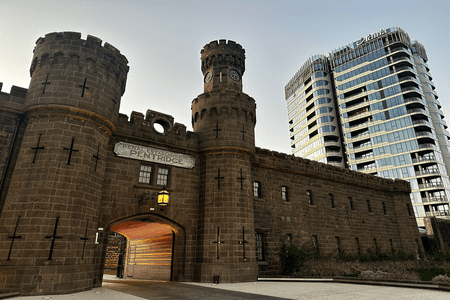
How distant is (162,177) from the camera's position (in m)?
14.6

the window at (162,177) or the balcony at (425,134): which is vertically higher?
the balcony at (425,134)

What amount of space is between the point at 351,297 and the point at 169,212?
909 centimetres

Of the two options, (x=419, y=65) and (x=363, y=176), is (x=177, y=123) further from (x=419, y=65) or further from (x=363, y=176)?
(x=419, y=65)

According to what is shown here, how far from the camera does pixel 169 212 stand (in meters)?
14.2

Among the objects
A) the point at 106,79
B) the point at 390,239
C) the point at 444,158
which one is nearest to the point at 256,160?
the point at 106,79

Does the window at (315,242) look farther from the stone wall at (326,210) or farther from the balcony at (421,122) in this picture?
the balcony at (421,122)

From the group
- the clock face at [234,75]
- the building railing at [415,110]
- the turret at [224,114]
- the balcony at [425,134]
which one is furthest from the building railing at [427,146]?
the turret at [224,114]

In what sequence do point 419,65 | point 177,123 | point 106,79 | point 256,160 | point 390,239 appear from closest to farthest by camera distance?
point 106,79 → point 177,123 → point 256,160 → point 390,239 → point 419,65

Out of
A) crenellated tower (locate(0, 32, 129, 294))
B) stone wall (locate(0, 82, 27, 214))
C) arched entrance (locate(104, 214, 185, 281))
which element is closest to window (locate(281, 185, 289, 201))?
arched entrance (locate(104, 214, 185, 281))

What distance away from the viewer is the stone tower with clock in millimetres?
13766

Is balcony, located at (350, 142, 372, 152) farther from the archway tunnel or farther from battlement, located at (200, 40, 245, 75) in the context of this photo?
the archway tunnel

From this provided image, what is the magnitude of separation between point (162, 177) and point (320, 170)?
13.9m

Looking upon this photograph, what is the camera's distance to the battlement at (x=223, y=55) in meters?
19.3

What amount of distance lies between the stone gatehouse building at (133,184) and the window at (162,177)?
0.06m
